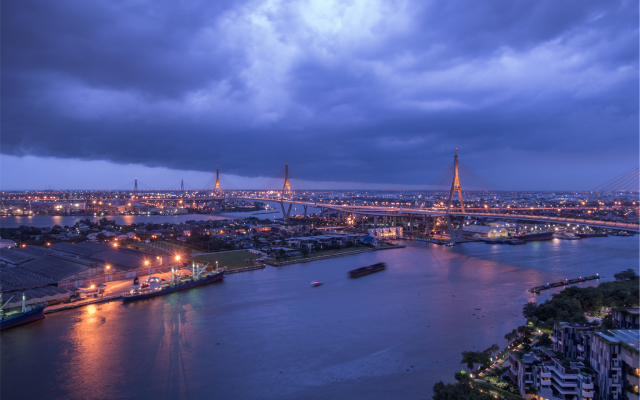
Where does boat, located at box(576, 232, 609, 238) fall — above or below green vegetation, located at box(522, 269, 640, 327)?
below

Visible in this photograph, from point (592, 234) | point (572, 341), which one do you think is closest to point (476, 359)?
point (572, 341)

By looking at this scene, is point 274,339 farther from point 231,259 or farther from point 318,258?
point 318,258

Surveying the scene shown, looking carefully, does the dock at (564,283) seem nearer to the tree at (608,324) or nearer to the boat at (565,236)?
the tree at (608,324)

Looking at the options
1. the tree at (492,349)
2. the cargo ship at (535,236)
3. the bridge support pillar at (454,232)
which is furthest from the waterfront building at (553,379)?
the cargo ship at (535,236)

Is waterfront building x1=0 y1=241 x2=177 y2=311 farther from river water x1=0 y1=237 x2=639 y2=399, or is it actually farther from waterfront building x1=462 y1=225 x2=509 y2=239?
waterfront building x1=462 y1=225 x2=509 y2=239

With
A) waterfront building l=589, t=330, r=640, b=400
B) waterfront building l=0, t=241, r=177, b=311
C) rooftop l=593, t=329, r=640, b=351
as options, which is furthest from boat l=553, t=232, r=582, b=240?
waterfront building l=0, t=241, r=177, b=311
